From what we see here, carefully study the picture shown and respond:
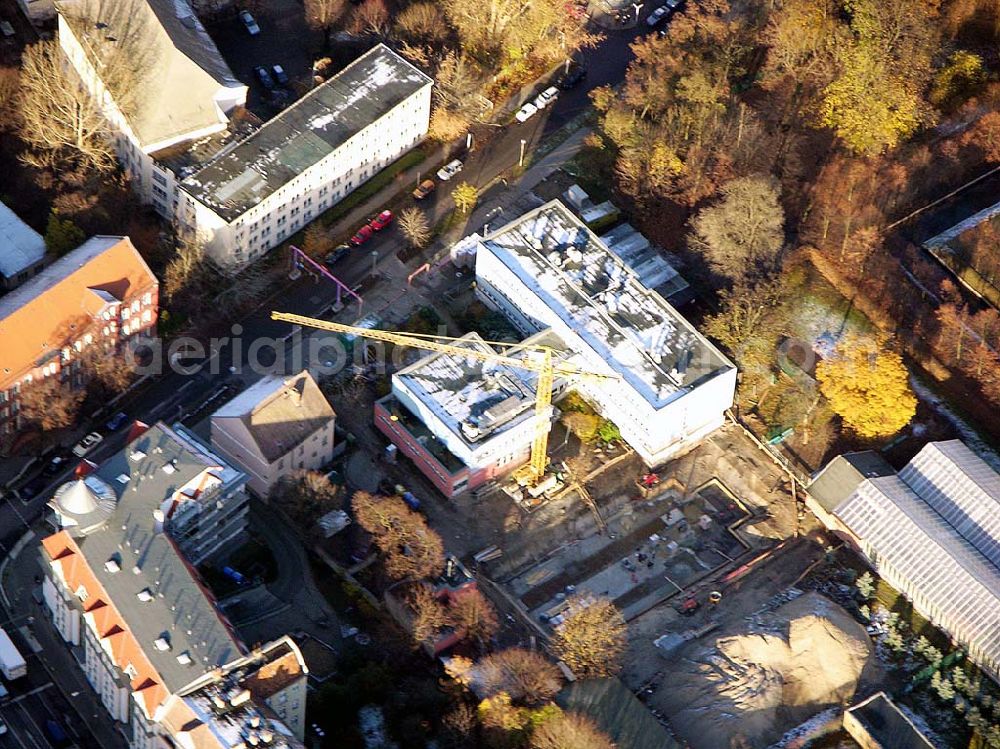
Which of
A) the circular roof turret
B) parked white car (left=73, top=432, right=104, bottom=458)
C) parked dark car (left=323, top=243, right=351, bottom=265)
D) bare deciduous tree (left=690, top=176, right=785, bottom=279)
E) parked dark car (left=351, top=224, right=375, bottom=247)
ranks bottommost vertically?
parked white car (left=73, top=432, right=104, bottom=458)

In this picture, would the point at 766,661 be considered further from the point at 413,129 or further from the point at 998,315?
the point at 413,129

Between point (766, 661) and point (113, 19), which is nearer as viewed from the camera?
point (766, 661)

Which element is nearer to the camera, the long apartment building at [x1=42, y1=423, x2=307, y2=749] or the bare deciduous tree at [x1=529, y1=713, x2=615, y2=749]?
the long apartment building at [x1=42, y1=423, x2=307, y2=749]

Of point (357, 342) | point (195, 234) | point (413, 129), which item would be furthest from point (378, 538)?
point (413, 129)

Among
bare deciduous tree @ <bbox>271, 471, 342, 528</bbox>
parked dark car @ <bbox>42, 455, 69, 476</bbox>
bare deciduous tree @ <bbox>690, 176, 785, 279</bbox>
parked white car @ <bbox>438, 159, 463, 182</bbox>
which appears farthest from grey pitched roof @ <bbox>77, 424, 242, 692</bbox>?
bare deciduous tree @ <bbox>690, 176, 785, 279</bbox>

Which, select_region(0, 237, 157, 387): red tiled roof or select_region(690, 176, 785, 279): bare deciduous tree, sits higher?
select_region(690, 176, 785, 279): bare deciduous tree

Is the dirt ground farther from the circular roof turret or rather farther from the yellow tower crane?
the circular roof turret

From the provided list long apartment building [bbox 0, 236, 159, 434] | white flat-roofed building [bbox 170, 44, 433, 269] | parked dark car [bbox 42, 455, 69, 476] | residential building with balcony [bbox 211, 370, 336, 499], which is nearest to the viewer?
long apartment building [bbox 0, 236, 159, 434]

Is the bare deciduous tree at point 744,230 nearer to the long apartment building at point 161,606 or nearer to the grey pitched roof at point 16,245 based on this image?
the long apartment building at point 161,606
